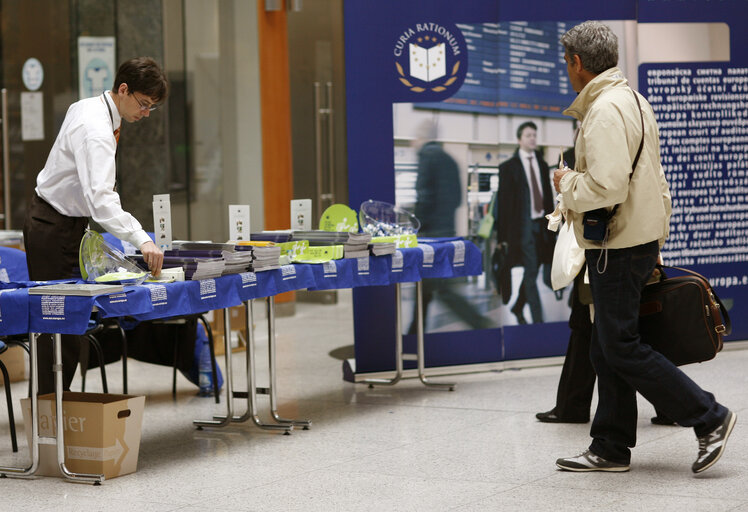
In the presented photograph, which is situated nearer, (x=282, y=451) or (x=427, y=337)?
(x=282, y=451)

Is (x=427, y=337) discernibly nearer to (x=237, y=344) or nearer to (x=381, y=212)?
(x=381, y=212)

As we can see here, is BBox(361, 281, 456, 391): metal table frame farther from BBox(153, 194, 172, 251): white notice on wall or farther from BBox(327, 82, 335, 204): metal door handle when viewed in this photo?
BBox(327, 82, 335, 204): metal door handle

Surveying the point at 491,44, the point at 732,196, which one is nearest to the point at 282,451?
the point at 491,44

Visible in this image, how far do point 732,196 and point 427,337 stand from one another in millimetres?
2201

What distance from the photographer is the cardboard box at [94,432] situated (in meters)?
4.29

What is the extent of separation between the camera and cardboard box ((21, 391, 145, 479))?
14.1ft

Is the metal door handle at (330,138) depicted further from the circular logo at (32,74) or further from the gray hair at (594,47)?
the gray hair at (594,47)

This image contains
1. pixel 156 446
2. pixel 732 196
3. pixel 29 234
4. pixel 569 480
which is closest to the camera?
pixel 569 480

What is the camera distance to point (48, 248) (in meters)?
4.66

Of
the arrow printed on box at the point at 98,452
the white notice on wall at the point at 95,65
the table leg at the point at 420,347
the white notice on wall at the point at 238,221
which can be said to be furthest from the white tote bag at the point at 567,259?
the white notice on wall at the point at 95,65

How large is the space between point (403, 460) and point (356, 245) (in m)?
1.27

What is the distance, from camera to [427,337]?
21.2 ft

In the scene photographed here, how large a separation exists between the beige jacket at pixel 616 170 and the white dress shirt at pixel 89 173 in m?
1.74

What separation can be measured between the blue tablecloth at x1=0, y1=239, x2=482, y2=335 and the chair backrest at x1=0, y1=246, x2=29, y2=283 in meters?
1.23
